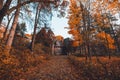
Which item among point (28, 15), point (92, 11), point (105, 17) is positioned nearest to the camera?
point (28, 15)

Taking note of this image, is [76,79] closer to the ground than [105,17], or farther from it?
closer to the ground

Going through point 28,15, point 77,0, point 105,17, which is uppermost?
point 77,0

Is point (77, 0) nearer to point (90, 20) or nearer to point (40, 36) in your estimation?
point (90, 20)

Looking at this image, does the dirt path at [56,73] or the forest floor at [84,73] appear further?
the dirt path at [56,73]

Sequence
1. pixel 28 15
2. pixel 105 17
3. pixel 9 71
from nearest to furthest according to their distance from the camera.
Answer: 1. pixel 9 71
2. pixel 28 15
3. pixel 105 17

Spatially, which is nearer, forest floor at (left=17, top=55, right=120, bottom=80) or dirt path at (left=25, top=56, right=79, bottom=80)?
forest floor at (left=17, top=55, right=120, bottom=80)

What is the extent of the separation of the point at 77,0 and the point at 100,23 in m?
4.32

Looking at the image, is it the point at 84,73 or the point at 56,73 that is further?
the point at 56,73

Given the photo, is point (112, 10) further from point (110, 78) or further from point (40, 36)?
point (40, 36)

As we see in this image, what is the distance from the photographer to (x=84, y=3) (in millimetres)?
20125

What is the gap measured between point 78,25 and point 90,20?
2381 millimetres

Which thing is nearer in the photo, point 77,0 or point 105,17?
point 77,0

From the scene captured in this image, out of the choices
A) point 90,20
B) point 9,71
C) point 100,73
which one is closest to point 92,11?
point 90,20

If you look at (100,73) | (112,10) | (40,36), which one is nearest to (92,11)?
(112,10)
